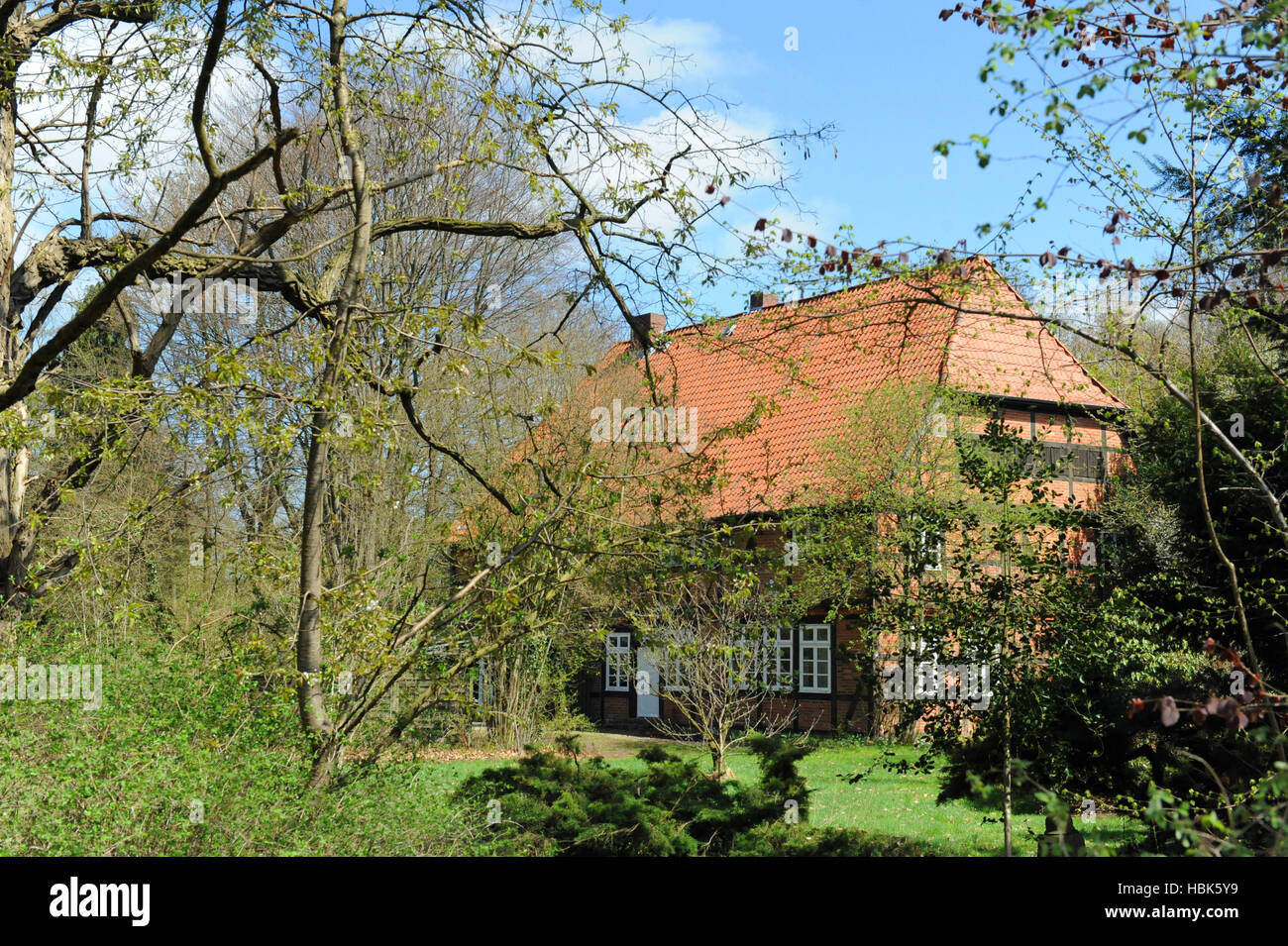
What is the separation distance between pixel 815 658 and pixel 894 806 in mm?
6651

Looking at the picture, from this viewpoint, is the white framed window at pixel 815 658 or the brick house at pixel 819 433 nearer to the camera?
the brick house at pixel 819 433

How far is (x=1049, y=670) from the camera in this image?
6.61m

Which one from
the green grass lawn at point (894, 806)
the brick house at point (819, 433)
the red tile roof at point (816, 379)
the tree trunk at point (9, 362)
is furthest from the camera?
the brick house at point (819, 433)

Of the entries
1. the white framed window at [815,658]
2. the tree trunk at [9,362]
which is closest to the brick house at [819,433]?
the white framed window at [815,658]

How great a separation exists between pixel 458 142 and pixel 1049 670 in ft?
39.1

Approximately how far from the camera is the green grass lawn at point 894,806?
970 centimetres

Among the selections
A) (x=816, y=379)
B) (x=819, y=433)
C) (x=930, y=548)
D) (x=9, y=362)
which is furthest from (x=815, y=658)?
(x=9, y=362)

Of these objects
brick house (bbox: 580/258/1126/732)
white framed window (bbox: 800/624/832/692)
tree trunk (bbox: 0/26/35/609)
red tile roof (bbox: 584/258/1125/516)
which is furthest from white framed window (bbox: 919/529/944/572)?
white framed window (bbox: 800/624/832/692)

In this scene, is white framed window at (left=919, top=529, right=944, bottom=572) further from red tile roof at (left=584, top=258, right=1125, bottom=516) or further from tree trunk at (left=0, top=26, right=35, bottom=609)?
tree trunk at (left=0, top=26, right=35, bottom=609)

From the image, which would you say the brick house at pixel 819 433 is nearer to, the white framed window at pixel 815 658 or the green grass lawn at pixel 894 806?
the white framed window at pixel 815 658

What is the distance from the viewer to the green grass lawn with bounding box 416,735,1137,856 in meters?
9.70

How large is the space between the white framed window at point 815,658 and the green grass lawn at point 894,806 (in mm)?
1996
